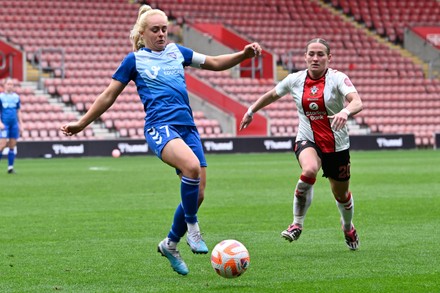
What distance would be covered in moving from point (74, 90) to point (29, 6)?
5211 millimetres

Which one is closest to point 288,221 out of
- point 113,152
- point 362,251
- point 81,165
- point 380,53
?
point 362,251

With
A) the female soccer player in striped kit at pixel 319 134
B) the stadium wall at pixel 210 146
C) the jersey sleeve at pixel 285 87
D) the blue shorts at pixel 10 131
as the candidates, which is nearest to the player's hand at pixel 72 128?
the female soccer player in striped kit at pixel 319 134

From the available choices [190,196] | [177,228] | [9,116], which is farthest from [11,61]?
[190,196]

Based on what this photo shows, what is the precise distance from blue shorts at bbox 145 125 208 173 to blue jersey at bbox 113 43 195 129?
4 centimetres

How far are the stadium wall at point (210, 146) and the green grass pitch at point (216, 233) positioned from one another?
27.7 ft

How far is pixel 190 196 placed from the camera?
760cm

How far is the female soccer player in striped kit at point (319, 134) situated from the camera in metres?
9.28

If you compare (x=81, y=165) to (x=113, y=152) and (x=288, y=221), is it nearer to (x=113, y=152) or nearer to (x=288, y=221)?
(x=113, y=152)

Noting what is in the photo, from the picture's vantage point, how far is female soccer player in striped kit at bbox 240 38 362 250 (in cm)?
928

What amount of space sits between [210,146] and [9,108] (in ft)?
33.9

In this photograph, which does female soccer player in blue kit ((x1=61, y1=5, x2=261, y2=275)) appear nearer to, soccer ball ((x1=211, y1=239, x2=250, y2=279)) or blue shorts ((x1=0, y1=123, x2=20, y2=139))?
soccer ball ((x1=211, y1=239, x2=250, y2=279))

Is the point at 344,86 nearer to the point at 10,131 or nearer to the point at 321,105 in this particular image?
the point at 321,105

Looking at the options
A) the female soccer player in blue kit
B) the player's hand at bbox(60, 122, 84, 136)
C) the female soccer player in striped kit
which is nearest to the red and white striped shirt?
the female soccer player in striped kit

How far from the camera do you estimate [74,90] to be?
34281 mm
